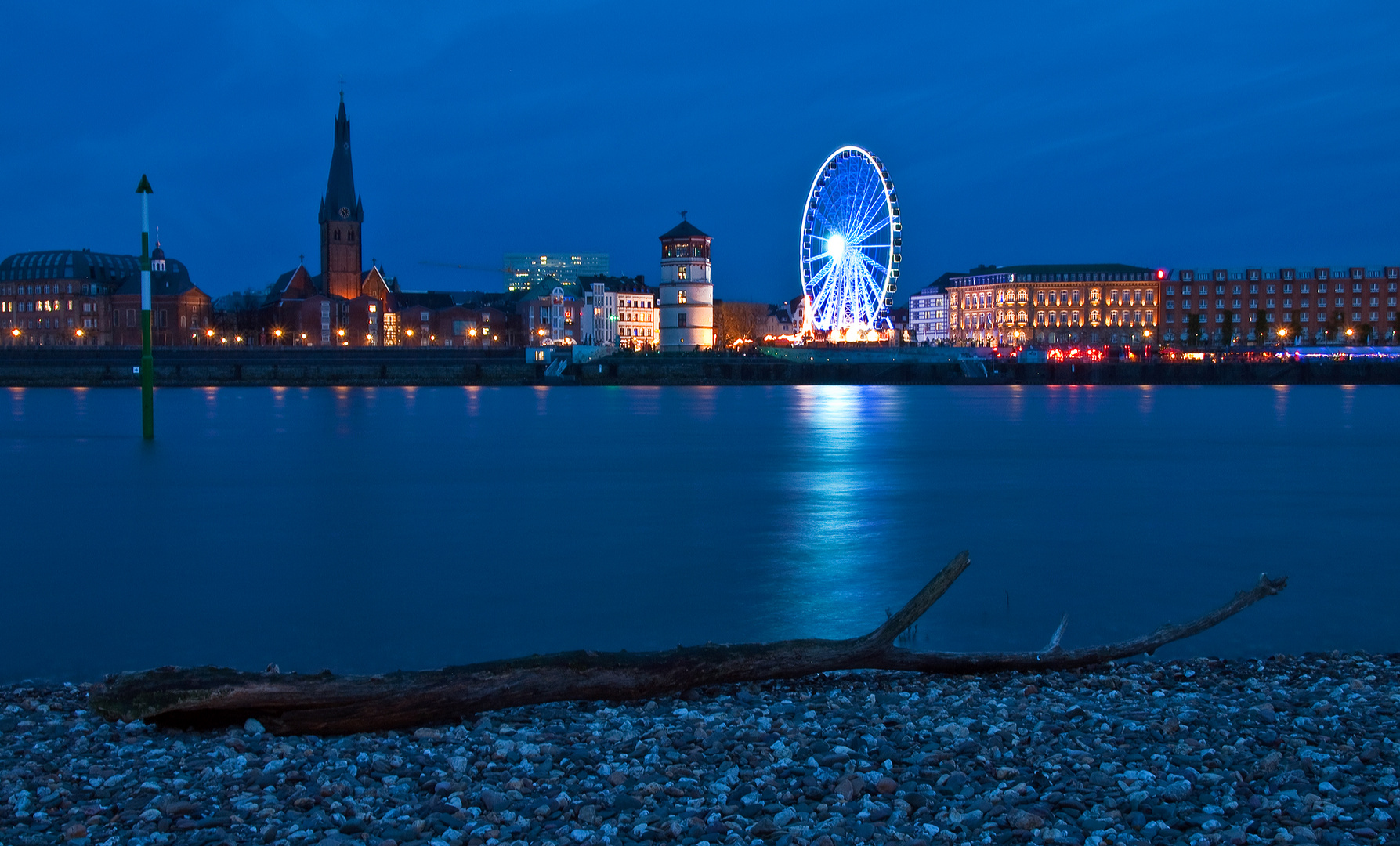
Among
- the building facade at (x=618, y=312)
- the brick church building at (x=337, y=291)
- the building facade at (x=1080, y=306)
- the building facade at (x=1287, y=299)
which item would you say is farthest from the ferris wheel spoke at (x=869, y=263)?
the building facade at (x=1287, y=299)

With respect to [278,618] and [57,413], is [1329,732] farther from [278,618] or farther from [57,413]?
[57,413]

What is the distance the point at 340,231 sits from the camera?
447ft

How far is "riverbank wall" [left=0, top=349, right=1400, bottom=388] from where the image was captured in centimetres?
9731

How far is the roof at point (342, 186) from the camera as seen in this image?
137 m

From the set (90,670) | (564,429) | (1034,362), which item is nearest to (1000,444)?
(564,429)

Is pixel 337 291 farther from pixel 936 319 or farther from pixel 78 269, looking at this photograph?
pixel 936 319

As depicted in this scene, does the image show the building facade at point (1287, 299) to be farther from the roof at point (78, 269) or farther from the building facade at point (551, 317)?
the roof at point (78, 269)

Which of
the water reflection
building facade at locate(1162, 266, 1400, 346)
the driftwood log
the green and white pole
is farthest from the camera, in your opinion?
building facade at locate(1162, 266, 1400, 346)

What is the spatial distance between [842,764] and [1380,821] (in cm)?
248

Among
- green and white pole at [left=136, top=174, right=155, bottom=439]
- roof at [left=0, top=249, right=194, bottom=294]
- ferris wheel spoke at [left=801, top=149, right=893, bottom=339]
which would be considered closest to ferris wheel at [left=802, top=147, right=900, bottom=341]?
ferris wheel spoke at [left=801, top=149, right=893, bottom=339]

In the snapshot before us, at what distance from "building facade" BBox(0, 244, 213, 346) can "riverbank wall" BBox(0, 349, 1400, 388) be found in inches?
1131

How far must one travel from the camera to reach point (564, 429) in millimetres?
42375

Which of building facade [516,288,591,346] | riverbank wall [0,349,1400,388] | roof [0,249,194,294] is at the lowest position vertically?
riverbank wall [0,349,1400,388]

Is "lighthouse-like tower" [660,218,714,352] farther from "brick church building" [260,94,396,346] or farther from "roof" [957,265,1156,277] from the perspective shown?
"roof" [957,265,1156,277]
